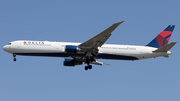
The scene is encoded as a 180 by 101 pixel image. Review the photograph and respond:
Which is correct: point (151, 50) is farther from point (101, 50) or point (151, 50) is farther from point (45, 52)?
point (45, 52)

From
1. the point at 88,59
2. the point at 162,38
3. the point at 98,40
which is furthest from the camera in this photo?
the point at 162,38

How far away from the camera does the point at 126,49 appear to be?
4400 centimetres

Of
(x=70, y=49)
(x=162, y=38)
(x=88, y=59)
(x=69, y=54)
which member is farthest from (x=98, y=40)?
(x=162, y=38)

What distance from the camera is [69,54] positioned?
139ft

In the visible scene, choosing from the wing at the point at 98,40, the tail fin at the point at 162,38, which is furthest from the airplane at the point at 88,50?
the tail fin at the point at 162,38

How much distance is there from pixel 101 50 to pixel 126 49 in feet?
12.4

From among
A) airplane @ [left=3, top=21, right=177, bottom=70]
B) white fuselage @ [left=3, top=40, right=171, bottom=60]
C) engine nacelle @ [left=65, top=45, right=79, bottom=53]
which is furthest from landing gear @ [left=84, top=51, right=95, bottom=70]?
engine nacelle @ [left=65, top=45, right=79, bottom=53]

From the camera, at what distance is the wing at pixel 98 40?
3772 cm

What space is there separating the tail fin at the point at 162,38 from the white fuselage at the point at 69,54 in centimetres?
164

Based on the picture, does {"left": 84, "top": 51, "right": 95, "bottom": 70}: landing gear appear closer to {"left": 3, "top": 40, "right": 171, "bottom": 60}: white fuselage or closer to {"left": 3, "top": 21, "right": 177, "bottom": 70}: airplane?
{"left": 3, "top": 21, "right": 177, "bottom": 70}: airplane

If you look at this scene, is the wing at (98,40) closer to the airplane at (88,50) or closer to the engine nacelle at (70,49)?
the airplane at (88,50)

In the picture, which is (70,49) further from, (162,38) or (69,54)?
(162,38)

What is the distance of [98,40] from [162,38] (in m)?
12.3

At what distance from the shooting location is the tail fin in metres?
46.4
